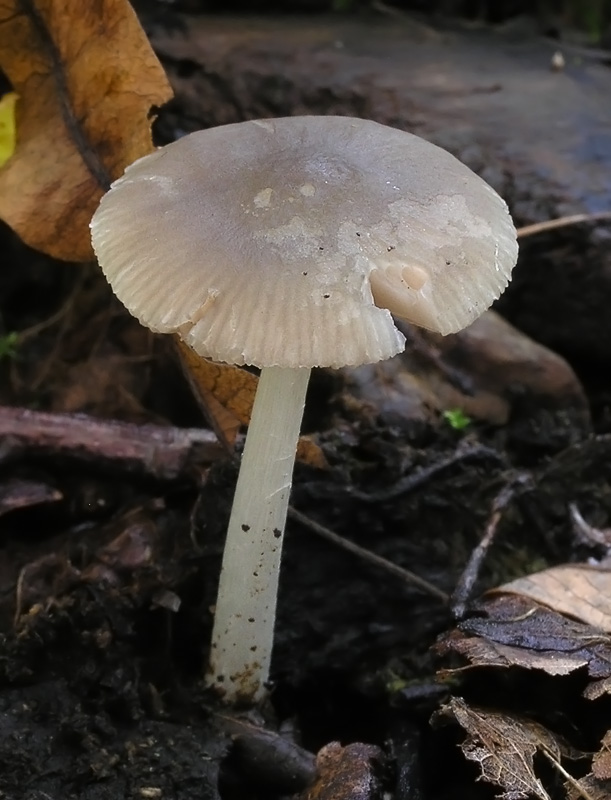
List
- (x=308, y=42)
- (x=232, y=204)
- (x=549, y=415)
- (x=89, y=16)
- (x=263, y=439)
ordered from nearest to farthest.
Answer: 1. (x=232, y=204)
2. (x=263, y=439)
3. (x=89, y=16)
4. (x=549, y=415)
5. (x=308, y=42)

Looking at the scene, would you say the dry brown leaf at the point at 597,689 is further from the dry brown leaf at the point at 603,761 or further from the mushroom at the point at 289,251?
the mushroom at the point at 289,251

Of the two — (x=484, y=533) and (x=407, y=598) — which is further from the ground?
(x=484, y=533)

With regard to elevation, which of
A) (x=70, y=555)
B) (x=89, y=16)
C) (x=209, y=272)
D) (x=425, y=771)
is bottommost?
(x=425, y=771)

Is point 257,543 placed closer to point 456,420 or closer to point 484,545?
point 484,545

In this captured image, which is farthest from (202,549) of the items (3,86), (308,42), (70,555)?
(308,42)

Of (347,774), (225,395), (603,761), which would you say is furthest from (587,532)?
(225,395)

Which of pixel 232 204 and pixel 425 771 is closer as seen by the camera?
pixel 232 204

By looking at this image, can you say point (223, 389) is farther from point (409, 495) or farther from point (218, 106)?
point (218, 106)
